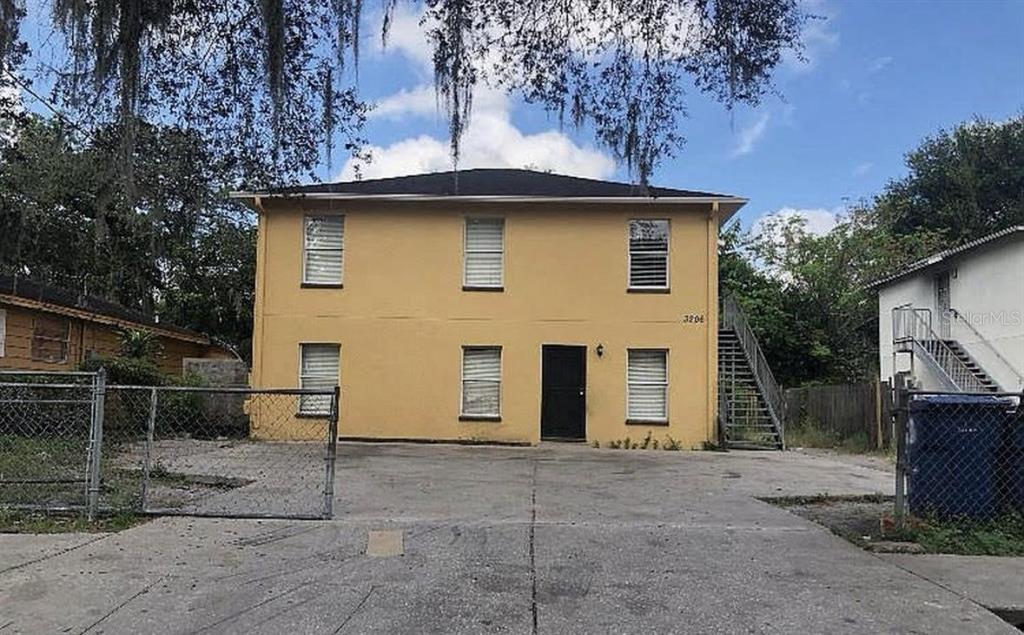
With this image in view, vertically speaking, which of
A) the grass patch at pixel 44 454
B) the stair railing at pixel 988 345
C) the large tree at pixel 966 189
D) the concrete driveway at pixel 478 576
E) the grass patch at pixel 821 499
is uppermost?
the large tree at pixel 966 189

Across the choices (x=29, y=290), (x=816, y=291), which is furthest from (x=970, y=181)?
(x=29, y=290)

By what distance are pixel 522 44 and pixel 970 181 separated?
118 ft

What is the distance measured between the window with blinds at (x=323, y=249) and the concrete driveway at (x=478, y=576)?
31.1ft

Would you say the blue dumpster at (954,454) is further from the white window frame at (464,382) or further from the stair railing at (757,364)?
the white window frame at (464,382)

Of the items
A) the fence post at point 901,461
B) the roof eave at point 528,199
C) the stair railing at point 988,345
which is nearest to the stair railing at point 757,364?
the roof eave at point 528,199

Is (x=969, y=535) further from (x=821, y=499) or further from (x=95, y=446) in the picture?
(x=95, y=446)

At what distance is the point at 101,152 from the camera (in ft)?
22.0

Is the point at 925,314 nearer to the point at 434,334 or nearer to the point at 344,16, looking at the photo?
the point at 434,334

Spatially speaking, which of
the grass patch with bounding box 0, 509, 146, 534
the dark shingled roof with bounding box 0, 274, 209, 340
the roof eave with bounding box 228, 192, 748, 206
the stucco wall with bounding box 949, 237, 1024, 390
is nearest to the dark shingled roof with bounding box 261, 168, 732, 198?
the roof eave with bounding box 228, 192, 748, 206

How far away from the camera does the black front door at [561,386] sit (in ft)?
56.9

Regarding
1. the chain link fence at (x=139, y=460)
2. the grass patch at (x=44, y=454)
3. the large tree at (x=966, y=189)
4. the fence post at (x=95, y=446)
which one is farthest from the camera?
the large tree at (x=966, y=189)

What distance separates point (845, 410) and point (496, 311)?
9.45 meters

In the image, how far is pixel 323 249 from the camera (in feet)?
58.5

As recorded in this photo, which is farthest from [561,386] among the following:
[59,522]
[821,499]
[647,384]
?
[59,522]
